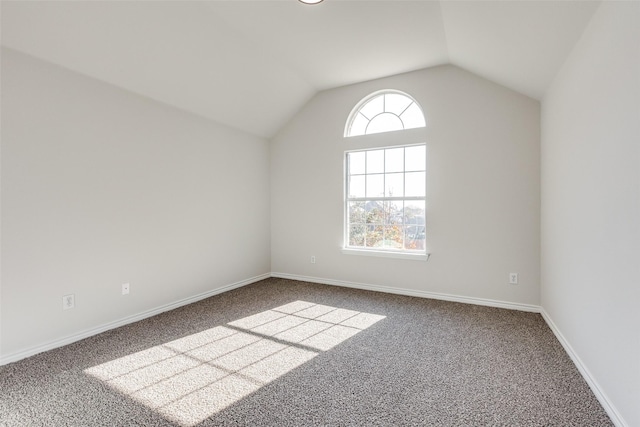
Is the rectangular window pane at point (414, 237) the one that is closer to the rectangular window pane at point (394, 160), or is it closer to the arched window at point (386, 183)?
the arched window at point (386, 183)

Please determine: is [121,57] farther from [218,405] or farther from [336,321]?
[336,321]

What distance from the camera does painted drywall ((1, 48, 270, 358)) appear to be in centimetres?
222

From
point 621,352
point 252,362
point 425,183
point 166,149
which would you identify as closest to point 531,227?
point 425,183

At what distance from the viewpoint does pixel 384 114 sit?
3.99 metres

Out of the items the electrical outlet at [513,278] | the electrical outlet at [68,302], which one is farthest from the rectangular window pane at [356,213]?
the electrical outlet at [68,302]

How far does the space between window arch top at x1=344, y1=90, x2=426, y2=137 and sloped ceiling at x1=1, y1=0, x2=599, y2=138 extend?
0.34 meters

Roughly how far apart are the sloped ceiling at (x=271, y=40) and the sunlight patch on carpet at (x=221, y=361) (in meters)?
2.42

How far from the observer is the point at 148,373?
6.67 ft

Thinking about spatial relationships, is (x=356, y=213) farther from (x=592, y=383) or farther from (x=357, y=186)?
(x=592, y=383)

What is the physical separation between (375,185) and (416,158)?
626 millimetres

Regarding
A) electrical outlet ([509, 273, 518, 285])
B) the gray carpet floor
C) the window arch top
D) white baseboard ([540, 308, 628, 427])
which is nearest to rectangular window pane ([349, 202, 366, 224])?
the window arch top

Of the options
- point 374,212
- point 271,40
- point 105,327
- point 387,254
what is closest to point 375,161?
point 374,212

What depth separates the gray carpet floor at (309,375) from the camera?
5.33 feet

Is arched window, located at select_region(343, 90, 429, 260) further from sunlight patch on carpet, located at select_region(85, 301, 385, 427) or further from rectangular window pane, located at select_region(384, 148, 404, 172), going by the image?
sunlight patch on carpet, located at select_region(85, 301, 385, 427)
